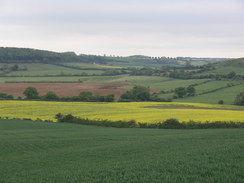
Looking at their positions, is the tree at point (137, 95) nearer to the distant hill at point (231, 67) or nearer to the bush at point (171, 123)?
the bush at point (171, 123)

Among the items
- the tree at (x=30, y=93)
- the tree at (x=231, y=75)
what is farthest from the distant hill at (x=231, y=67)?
the tree at (x=30, y=93)

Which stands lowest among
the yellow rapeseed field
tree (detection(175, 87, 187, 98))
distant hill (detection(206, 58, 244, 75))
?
the yellow rapeseed field

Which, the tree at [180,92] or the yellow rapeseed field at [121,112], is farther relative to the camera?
the tree at [180,92]

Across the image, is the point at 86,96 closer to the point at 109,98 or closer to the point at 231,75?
the point at 109,98

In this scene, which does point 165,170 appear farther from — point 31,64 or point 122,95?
→ point 31,64

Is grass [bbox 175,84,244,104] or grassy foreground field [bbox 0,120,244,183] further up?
grassy foreground field [bbox 0,120,244,183]

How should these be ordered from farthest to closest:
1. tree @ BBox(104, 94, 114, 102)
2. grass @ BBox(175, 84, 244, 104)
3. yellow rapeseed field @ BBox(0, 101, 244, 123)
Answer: grass @ BBox(175, 84, 244, 104) < tree @ BBox(104, 94, 114, 102) < yellow rapeseed field @ BBox(0, 101, 244, 123)

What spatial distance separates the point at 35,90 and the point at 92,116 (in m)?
33.5

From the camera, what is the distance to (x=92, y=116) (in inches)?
1935

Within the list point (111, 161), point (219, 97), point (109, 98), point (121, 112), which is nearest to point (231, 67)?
point (219, 97)

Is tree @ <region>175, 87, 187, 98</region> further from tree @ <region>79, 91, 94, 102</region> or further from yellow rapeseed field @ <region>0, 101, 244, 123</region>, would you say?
tree @ <region>79, 91, 94, 102</region>

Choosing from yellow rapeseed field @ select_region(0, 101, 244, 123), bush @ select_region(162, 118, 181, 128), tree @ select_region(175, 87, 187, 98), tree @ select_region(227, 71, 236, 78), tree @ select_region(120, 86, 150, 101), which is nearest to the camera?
bush @ select_region(162, 118, 181, 128)

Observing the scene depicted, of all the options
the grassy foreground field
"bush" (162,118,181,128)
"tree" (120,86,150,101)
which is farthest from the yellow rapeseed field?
the grassy foreground field

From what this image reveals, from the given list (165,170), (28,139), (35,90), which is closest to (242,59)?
(35,90)
